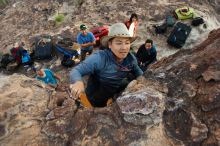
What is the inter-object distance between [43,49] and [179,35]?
527 centimetres

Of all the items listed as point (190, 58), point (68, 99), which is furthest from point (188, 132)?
point (68, 99)

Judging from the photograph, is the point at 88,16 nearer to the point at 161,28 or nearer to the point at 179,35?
the point at 161,28

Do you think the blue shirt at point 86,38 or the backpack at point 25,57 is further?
the backpack at point 25,57

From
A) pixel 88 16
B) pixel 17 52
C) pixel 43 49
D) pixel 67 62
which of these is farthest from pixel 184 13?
pixel 17 52

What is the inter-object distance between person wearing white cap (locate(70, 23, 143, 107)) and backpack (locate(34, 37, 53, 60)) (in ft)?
23.8

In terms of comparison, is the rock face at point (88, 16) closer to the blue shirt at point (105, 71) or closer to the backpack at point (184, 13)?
the backpack at point (184, 13)

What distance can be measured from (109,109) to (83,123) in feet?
1.21

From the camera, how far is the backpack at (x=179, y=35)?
11945 millimetres

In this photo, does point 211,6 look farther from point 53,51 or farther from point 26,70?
point 26,70

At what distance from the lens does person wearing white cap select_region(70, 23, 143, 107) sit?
4.24m

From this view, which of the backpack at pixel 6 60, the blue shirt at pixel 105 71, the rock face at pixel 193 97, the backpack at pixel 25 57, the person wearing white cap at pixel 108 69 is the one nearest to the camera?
the rock face at pixel 193 97

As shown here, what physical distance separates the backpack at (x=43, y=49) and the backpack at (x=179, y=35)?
4.60 meters

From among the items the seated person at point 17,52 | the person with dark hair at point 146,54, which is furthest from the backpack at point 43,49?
the person with dark hair at point 146,54

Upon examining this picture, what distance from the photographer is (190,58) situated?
423 cm
